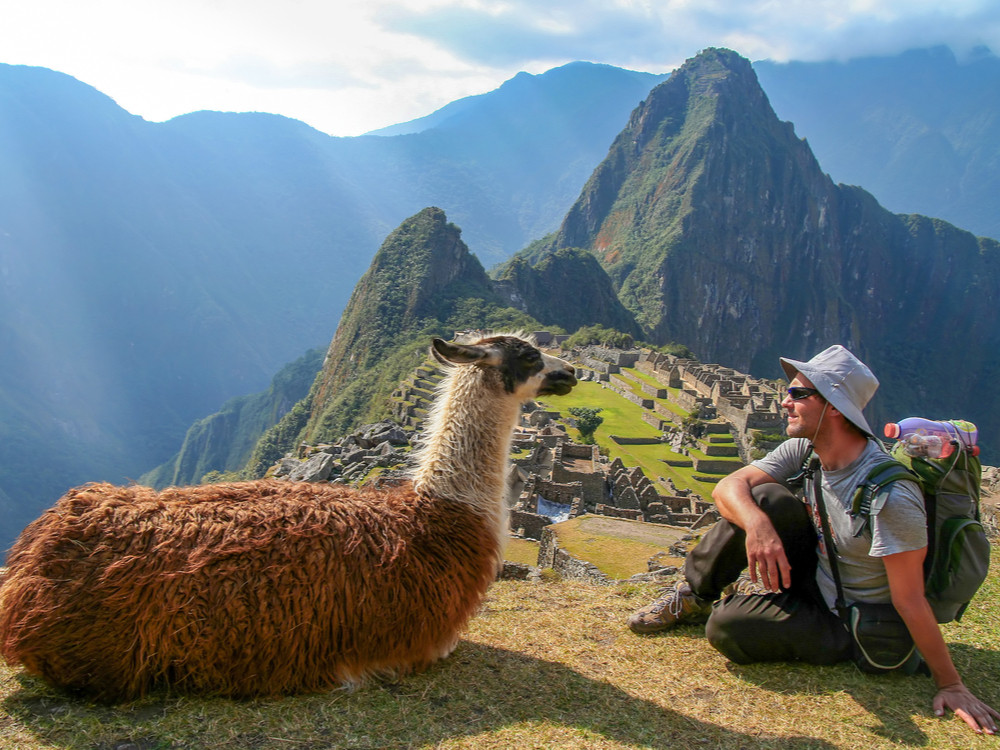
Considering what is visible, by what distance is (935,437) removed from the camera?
Result: 2719 mm

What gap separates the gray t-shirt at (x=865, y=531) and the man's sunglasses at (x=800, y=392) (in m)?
0.33

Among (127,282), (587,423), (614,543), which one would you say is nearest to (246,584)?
(614,543)

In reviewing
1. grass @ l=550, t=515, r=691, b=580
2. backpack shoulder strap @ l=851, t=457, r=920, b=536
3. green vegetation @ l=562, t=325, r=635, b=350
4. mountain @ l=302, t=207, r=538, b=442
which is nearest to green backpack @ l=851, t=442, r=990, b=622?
backpack shoulder strap @ l=851, t=457, r=920, b=536

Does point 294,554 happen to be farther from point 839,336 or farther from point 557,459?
point 839,336

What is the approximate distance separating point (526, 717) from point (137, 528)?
1775 mm

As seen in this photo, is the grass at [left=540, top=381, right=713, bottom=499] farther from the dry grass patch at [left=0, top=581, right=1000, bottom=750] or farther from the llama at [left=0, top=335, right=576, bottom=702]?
the llama at [left=0, top=335, right=576, bottom=702]

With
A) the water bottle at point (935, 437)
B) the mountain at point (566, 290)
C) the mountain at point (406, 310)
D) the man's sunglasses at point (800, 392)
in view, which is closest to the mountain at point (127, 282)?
the mountain at point (406, 310)

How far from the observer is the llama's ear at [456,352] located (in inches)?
126

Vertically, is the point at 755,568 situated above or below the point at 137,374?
above

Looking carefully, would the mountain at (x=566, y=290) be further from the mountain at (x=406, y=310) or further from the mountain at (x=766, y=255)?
the mountain at (x=766, y=255)

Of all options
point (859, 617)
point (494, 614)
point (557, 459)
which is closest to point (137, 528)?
point (494, 614)

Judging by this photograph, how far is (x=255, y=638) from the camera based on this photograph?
8.73 feet

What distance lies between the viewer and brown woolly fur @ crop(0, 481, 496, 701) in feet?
8.45

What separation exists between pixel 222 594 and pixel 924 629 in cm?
279
